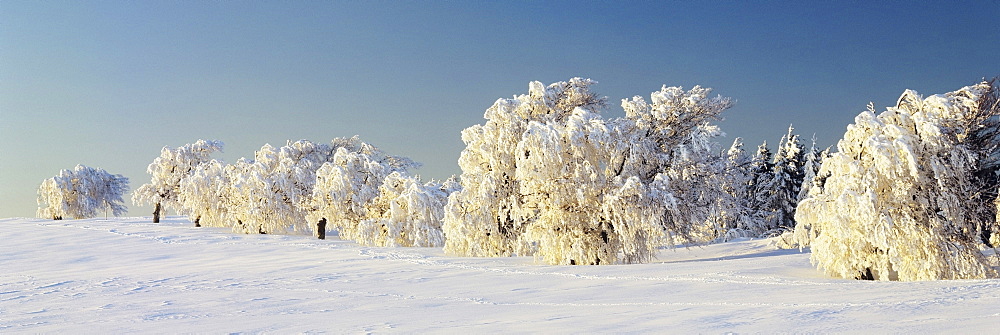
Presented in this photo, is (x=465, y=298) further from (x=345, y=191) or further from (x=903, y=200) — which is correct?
(x=345, y=191)

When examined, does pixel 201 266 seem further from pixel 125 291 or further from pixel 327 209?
pixel 327 209

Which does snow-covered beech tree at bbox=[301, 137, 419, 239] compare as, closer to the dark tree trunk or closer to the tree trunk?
the dark tree trunk

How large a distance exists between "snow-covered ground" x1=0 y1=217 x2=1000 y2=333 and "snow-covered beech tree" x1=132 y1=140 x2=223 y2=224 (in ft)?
110

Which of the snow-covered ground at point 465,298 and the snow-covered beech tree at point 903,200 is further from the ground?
the snow-covered beech tree at point 903,200

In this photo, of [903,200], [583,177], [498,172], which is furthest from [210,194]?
[903,200]

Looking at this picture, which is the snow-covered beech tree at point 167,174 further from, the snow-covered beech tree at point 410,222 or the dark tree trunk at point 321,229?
the snow-covered beech tree at point 410,222

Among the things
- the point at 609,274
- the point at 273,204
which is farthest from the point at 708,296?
the point at 273,204

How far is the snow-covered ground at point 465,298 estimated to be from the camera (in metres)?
10.6

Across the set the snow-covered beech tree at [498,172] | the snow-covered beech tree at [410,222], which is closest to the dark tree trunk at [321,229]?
the snow-covered beech tree at [410,222]

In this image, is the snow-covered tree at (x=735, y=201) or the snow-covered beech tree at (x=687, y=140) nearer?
the snow-covered beech tree at (x=687, y=140)

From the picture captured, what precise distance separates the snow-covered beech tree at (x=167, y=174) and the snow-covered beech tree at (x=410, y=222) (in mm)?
28866

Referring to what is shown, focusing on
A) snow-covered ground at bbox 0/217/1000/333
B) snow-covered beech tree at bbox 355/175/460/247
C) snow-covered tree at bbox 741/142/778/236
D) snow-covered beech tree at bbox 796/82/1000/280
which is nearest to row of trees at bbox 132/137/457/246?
snow-covered beech tree at bbox 355/175/460/247

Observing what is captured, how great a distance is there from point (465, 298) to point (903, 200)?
1284 cm

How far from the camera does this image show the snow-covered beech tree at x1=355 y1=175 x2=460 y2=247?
35719 mm
